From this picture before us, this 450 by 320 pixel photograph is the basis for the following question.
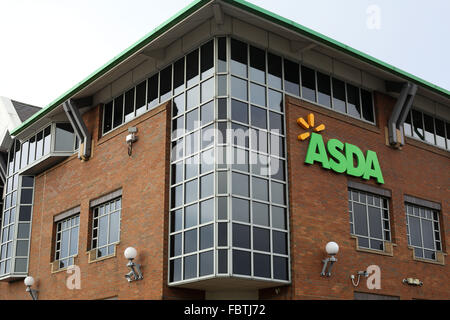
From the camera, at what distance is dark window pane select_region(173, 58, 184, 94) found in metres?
20.9

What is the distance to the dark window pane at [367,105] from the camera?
23.0m

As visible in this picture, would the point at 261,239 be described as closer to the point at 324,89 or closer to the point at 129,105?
the point at 324,89

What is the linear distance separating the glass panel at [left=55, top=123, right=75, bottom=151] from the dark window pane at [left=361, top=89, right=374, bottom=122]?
11.3 meters

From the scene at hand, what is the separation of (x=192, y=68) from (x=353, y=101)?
5920 millimetres

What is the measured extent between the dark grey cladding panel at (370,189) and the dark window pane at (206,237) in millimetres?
5347

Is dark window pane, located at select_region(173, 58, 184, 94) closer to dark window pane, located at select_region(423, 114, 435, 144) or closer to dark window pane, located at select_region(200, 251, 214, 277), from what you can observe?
dark window pane, located at select_region(200, 251, 214, 277)

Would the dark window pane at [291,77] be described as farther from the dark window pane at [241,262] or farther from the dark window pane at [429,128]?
the dark window pane at [429,128]

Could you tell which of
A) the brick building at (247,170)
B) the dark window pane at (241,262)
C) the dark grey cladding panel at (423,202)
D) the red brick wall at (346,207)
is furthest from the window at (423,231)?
the dark window pane at (241,262)

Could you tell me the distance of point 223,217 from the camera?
18109mm

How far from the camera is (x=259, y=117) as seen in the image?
19750 millimetres

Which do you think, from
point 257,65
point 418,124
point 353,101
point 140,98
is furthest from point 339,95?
point 140,98

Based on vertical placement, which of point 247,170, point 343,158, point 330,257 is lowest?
point 330,257
